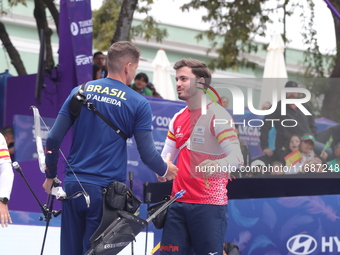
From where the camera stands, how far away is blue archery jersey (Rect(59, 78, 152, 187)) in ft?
16.6

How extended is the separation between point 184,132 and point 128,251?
7.32 feet

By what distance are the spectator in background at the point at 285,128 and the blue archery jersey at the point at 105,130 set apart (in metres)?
1.93

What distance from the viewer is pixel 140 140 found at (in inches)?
204

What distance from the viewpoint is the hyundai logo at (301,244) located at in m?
7.37

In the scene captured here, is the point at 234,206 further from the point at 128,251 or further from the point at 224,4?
the point at 224,4

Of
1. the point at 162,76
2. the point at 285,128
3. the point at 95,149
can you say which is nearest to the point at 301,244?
the point at 285,128

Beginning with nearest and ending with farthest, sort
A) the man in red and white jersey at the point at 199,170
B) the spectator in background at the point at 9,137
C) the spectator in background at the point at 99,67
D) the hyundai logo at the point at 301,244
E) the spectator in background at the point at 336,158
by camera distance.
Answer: the man in red and white jersey at the point at 199,170 < the spectator in background at the point at 336,158 < the hyundai logo at the point at 301,244 < the spectator in background at the point at 99,67 < the spectator in background at the point at 9,137

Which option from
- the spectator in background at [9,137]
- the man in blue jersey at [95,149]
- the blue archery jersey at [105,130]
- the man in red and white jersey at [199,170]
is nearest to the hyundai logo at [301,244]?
the man in red and white jersey at [199,170]

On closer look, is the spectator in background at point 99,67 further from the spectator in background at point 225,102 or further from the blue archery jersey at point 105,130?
the blue archery jersey at point 105,130

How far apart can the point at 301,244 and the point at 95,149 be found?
3.18 metres

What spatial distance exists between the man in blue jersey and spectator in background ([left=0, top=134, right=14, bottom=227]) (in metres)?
0.32

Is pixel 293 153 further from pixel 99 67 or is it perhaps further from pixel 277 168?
pixel 99 67

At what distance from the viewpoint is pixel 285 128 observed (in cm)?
681

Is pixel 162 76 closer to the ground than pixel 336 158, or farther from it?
closer to the ground
